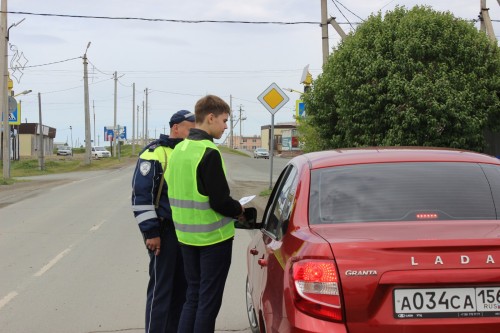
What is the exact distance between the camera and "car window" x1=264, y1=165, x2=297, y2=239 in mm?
3293

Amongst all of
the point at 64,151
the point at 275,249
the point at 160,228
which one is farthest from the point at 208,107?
the point at 64,151

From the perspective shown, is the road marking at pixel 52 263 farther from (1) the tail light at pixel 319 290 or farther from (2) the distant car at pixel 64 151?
(2) the distant car at pixel 64 151

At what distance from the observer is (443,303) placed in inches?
99.7

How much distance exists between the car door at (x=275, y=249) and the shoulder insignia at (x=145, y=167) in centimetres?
95

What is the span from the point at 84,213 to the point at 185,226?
1037 centimetres

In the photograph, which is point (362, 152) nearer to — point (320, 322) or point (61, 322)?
point (320, 322)

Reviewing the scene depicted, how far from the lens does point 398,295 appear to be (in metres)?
2.54

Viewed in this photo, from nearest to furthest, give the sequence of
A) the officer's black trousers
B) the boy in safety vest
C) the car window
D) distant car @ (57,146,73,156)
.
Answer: the car window, the boy in safety vest, the officer's black trousers, distant car @ (57,146,73,156)

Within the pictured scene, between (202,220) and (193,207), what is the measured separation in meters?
0.11

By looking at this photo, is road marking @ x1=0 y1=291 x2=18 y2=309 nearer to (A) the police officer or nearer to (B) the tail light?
(A) the police officer

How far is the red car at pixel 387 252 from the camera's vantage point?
99.5 inches

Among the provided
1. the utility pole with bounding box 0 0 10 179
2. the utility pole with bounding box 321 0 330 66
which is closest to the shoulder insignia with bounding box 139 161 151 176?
the utility pole with bounding box 321 0 330 66

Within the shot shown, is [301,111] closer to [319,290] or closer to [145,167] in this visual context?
[145,167]

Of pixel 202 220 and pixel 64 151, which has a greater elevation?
pixel 64 151
